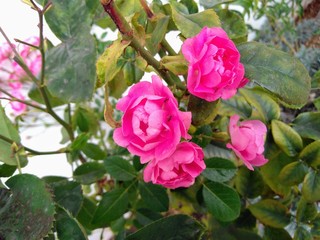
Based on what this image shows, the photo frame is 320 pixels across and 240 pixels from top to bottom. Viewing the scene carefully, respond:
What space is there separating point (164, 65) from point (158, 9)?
110mm

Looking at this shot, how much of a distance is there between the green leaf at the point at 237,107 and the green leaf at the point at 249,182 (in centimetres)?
7

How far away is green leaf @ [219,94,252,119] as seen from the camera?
47 cm

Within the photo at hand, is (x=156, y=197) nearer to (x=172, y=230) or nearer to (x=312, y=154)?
(x=172, y=230)

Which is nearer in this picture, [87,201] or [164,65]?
[164,65]

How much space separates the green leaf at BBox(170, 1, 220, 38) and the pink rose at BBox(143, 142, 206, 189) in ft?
0.33

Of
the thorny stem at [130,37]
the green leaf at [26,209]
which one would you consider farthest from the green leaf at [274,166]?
the green leaf at [26,209]

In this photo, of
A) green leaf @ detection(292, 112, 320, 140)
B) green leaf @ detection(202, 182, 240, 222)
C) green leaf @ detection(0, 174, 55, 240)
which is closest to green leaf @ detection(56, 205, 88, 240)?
green leaf @ detection(0, 174, 55, 240)

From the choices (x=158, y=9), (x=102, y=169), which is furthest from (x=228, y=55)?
(x=102, y=169)

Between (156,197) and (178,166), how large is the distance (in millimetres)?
168

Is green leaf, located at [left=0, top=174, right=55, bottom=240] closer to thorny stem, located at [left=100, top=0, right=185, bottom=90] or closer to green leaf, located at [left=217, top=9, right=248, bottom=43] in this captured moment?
thorny stem, located at [left=100, top=0, right=185, bottom=90]

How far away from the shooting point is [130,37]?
0.35 metres

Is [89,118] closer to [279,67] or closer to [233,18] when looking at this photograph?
[233,18]

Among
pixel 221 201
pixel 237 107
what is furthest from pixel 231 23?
pixel 221 201

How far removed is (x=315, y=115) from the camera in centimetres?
46
